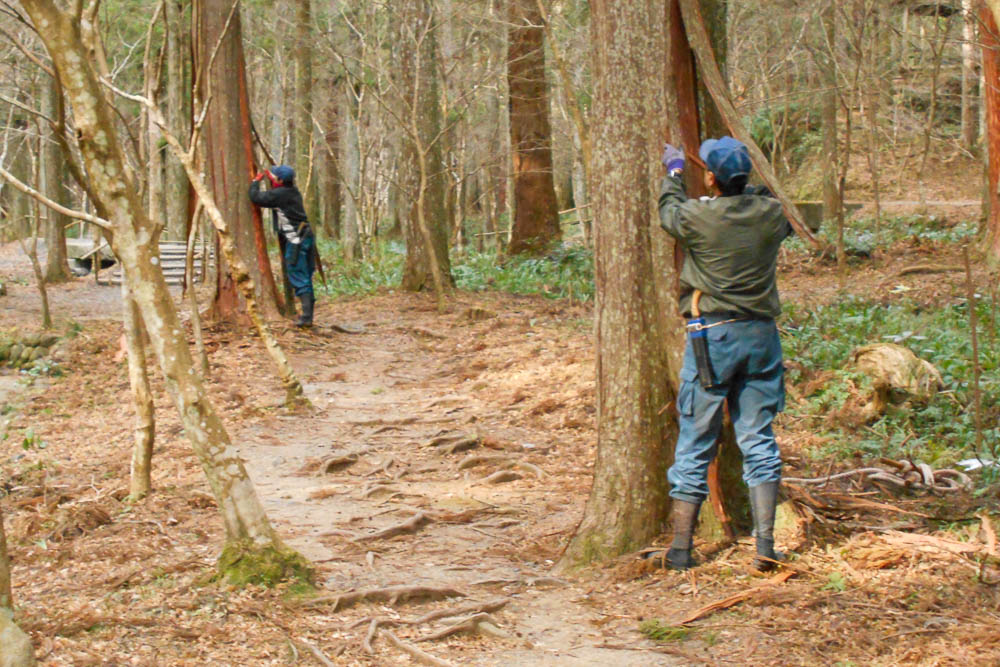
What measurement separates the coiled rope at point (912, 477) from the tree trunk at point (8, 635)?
4.26 m

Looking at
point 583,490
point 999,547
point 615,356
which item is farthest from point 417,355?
point 999,547

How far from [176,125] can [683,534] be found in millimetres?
17245

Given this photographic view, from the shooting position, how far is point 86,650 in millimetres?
3889

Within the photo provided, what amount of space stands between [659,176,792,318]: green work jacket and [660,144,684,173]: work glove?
6 cm

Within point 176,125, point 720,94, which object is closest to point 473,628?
point 720,94

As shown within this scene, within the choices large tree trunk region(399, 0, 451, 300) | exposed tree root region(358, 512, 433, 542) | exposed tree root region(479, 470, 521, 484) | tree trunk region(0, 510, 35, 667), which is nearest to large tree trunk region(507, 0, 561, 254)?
large tree trunk region(399, 0, 451, 300)

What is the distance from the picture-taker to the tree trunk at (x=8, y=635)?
3232mm

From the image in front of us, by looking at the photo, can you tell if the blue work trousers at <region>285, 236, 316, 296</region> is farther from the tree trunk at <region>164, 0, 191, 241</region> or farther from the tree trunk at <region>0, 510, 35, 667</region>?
the tree trunk at <region>0, 510, 35, 667</region>

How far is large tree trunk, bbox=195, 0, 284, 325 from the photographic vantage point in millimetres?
12164

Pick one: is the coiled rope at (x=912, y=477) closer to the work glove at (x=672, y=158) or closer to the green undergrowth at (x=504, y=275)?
the work glove at (x=672, y=158)

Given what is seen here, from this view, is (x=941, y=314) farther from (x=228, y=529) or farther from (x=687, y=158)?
(x=228, y=529)

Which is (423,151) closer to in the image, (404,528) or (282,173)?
(282,173)

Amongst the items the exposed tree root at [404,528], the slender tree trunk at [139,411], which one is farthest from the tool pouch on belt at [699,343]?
the slender tree trunk at [139,411]

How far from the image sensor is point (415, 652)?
423 cm
